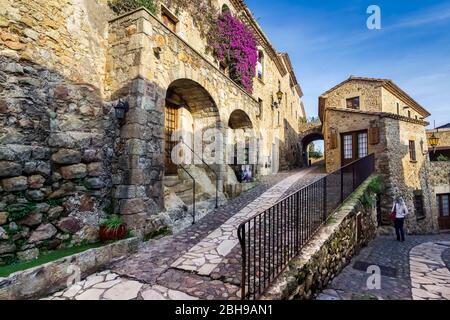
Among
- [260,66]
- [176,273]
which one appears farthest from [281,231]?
[260,66]

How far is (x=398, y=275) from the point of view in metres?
4.99

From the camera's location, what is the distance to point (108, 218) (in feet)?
14.3

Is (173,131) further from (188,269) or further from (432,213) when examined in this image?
(432,213)

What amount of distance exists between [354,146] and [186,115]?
900 centimetres

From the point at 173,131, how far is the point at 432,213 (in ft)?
52.4

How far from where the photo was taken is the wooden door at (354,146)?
38.7 ft

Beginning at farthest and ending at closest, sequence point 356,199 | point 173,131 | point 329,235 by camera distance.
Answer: point 173,131 < point 356,199 < point 329,235

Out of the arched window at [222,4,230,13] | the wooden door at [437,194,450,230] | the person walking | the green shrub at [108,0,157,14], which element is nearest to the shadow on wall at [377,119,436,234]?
the wooden door at [437,194,450,230]

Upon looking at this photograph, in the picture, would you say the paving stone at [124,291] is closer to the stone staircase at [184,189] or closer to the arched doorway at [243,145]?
the stone staircase at [184,189]

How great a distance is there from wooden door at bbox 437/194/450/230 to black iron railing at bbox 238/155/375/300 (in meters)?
12.2

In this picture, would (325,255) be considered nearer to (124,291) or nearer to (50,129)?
(124,291)

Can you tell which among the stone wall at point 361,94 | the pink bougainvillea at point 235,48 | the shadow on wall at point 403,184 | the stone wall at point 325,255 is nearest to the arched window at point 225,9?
the pink bougainvillea at point 235,48

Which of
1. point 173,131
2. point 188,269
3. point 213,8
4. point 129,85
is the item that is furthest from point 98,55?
point 213,8

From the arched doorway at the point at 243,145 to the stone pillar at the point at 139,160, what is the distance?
5.31 metres
